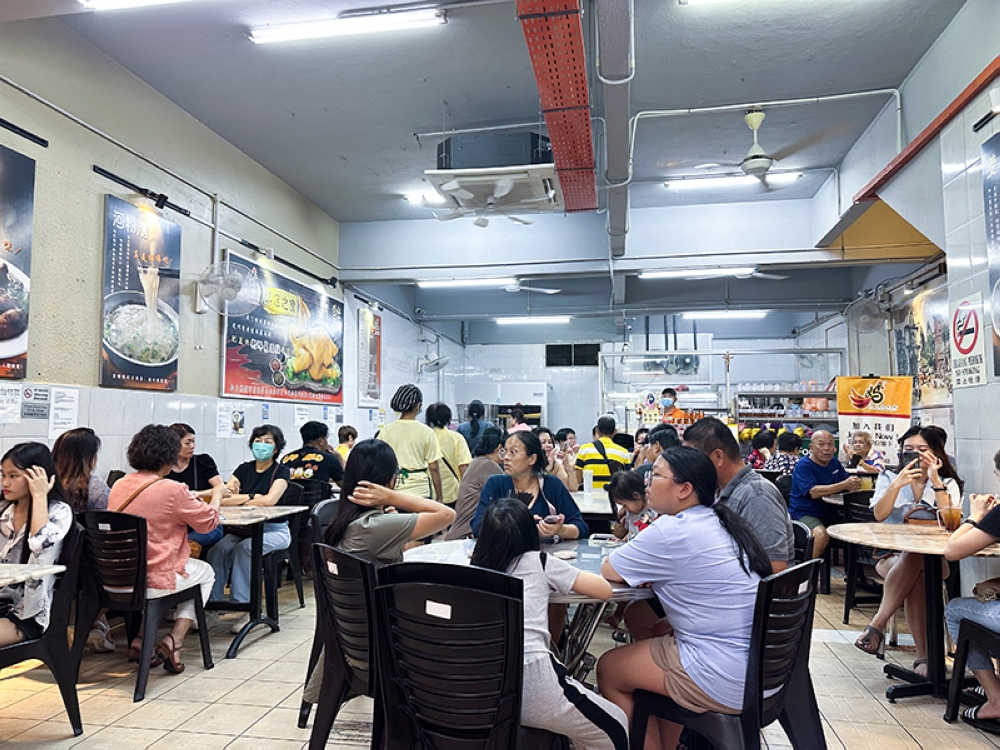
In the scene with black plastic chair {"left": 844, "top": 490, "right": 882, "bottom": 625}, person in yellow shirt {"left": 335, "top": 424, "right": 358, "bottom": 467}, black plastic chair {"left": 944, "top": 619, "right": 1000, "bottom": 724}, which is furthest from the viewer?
person in yellow shirt {"left": 335, "top": 424, "right": 358, "bottom": 467}

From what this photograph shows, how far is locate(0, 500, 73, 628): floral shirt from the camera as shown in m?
2.92

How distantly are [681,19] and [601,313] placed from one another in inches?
281

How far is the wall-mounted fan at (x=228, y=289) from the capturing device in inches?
228

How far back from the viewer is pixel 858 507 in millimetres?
4992

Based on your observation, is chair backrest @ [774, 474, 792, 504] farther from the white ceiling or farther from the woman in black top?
the woman in black top

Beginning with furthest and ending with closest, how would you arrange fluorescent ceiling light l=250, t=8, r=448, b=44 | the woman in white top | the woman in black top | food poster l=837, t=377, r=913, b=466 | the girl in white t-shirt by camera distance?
food poster l=837, t=377, r=913, b=466
the woman in black top
fluorescent ceiling light l=250, t=8, r=448, b=44
the woman in white top
the girl in white t-shirt

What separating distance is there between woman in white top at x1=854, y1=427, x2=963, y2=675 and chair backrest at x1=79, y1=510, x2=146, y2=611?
152 inches

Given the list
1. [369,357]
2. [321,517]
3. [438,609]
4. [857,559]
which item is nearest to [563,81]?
[321,517]

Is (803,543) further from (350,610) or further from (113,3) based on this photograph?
(113,3)

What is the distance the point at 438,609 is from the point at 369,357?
304 inches

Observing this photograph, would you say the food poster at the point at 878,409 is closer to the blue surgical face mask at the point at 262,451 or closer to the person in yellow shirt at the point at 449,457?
the person in yellow shirt at the point at 449,457

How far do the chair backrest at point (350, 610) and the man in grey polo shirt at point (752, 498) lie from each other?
4.54ft

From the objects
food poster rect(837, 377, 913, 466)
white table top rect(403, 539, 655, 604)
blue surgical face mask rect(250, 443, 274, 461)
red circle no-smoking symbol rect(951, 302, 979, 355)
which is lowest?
white table top rect(403, 539, 655, 604)

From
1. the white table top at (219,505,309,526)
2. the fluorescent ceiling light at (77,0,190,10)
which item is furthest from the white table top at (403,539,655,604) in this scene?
the fluorescent ceiling light at (77,0,190,10)
